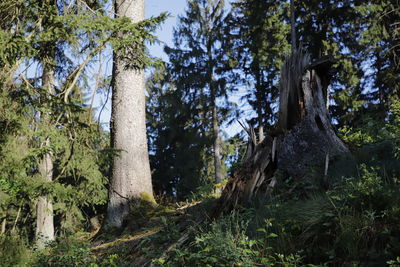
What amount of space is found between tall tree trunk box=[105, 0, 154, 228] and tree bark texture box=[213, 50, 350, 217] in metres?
2.46

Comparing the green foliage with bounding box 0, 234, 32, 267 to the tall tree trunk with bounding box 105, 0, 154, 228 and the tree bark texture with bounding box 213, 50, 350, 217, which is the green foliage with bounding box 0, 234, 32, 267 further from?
the tree bark texture with bounding box 213, 50, 350, 217

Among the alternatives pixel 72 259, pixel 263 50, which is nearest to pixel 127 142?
pixel 72 259

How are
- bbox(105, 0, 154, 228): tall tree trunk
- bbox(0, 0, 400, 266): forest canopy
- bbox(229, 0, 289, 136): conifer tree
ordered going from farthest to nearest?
1. bbox(229, 0, 289, 136): conifer tree
2. bbox(105, 0, 154, 228): tall tree trunk
3. bbox(0, 0, 400, 266): forest canopy

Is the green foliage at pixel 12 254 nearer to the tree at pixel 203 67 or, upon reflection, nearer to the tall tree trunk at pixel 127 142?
the tall tree trunk at pixel 127 142

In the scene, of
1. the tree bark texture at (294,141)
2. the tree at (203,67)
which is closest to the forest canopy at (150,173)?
the tree bark texture at (294,141)

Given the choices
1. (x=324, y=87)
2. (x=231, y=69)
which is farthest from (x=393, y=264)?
(x=231, y=69)

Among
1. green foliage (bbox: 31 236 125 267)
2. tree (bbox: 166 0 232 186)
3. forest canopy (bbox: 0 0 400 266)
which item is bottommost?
green foliage (bbox: 31 236 125 267)

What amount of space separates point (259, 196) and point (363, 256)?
74.6 inches

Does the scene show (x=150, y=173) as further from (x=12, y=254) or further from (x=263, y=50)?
(x=263, y=50)

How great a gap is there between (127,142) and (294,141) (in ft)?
11.1

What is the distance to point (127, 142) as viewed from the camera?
741 centimetres

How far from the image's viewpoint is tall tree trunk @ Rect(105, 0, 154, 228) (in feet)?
23.4

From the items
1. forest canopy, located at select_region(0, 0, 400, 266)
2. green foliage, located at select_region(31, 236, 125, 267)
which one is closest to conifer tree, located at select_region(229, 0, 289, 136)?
forest canopy, located at select_region(0, 0, 400, 266)

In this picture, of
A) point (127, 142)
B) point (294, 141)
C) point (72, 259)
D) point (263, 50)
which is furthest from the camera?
point (263, 50)
